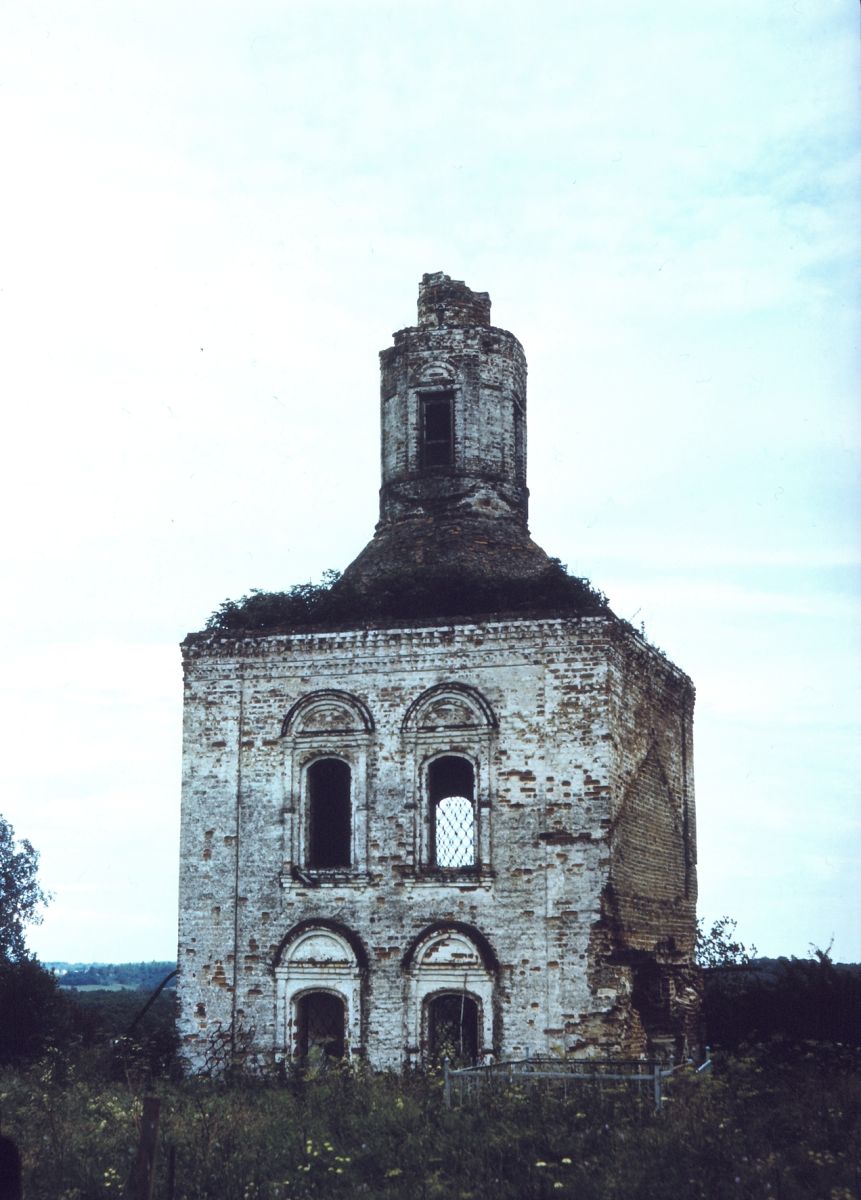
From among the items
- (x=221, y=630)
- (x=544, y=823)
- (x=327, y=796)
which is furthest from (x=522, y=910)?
(x=221, y=630)

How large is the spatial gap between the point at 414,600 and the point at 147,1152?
377 inches

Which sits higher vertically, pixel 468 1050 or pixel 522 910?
pixel 522 910

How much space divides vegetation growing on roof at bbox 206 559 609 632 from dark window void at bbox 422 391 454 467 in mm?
2073

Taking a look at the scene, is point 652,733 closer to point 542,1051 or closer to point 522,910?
point 522,910

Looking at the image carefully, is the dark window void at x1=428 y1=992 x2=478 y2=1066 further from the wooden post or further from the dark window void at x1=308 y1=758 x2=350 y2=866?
the wooden post

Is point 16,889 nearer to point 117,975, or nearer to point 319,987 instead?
point 319,987

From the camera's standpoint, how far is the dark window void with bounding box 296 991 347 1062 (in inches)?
704

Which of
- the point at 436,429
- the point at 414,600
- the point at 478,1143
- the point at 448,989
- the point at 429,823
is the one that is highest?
the point at 436,429

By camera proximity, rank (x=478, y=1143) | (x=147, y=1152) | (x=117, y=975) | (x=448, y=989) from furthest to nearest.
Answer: (x=117, y=975)
(x=448, y=989)
(x=478, y=1143)
(x=147, y=1152)

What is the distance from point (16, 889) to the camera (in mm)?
46562

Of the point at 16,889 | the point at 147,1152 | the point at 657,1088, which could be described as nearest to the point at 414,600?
the point at 657,1088

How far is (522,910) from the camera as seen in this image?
56.4ft

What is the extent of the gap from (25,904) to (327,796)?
1187 inches

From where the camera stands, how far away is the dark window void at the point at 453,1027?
17047mm
